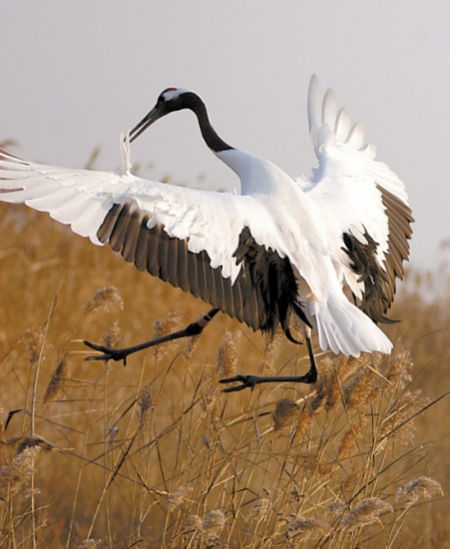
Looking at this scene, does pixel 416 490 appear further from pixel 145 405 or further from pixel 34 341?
pixel 34 341

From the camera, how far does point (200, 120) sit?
387 centimetres

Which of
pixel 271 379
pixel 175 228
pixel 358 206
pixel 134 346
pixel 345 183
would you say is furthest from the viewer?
pixel 345 183

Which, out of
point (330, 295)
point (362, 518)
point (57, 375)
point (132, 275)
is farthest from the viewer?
point (132, 275)

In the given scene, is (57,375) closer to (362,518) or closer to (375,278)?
(362,518)

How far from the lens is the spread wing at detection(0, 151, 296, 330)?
268 cm

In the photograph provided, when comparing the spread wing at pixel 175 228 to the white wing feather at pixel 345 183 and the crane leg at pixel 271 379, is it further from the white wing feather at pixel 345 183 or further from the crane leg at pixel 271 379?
the white wing feather at pixel 345 183

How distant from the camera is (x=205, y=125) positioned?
12.6ft

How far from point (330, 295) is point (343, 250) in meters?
0.25

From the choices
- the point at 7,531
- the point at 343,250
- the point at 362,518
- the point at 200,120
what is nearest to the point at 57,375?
the point at 7,531

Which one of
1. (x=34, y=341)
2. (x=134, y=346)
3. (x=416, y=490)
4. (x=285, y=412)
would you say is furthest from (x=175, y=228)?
(x=416, y=490)

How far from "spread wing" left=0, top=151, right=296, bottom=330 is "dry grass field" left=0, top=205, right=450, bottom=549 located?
0.63 feet

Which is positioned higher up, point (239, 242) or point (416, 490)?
point (239, 242)

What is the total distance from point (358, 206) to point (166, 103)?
→ 0.99 m

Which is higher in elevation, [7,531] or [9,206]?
[9,206]
